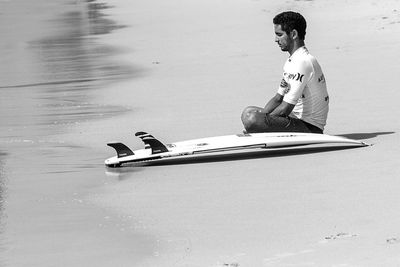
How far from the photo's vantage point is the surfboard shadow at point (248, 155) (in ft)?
34.2

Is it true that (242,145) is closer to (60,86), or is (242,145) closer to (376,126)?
(376,126)

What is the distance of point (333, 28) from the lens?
2177cm

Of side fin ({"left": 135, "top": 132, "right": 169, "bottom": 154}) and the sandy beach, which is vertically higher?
side fin ({"left": 135, "top": 132, "right": 169, "bottom": 154})

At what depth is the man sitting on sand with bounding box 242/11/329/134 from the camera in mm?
10391

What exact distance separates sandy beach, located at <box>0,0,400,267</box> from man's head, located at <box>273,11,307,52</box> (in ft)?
3.26

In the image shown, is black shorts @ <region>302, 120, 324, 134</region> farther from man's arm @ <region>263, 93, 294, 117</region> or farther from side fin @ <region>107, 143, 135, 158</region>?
side fin @ <region>107, 143, 135, 158</region>

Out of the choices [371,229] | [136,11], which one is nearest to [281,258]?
[371,229]

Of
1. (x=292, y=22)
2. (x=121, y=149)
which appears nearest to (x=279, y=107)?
(x=292, y=22)

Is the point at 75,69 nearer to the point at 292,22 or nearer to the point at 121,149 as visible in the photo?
the point at 121,149

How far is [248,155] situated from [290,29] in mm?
1163

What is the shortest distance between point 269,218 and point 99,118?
5.89m

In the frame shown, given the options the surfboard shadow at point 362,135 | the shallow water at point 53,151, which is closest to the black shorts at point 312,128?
the surfboard shadow at point 362,135

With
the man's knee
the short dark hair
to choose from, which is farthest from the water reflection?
the short dark hair

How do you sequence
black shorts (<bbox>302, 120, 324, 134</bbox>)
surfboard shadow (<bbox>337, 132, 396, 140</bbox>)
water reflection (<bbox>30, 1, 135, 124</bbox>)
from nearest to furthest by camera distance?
black shorts (<bbox>302, 120, 324, 134</bbox>), surfboard shadow (<bbox>337, 132, 396, 140</bbox>), water reflection (<bbox>30, 1, 135, 124</bbox>)
